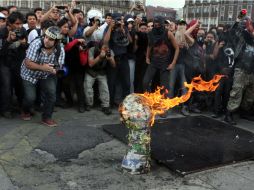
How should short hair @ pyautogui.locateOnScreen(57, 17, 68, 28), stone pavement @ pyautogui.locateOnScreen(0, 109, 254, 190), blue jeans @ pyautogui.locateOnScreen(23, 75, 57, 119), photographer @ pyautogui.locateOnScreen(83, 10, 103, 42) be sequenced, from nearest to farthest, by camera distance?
stone pavement @ pyautogui.locateOnScreen(0, 109, 254, 190), blue jeans @ pyautogui.locateOnScreen(23, 75, 57, 119), short hair @ pyautogui.locateOnScreen(57, 17, 68, 28), photographer @ pyautogui.locateOnScreen(83, 10, 103, 42)

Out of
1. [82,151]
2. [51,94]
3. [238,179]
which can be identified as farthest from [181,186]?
[51,94]

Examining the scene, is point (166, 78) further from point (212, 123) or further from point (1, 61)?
point (1, 61)

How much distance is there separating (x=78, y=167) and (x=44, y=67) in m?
2.09

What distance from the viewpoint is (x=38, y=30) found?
7352 millimetres

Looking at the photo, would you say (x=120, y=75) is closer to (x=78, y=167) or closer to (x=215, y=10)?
(x=78, y=167)

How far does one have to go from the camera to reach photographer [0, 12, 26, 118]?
6.67 meters

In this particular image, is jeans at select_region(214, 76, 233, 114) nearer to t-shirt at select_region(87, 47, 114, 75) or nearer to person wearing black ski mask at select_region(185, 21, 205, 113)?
person wearing black ski mask at select_region(185, 21, 205, 113)

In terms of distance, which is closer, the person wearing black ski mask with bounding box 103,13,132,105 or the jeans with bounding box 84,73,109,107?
the jeans with bounding box 84,73,109,107

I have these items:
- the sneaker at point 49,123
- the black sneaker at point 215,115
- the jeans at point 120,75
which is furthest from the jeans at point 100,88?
the black sneaker at point 215,115

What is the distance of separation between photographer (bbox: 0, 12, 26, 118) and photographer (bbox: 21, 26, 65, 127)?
45 cm

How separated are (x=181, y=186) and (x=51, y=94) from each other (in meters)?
3.04

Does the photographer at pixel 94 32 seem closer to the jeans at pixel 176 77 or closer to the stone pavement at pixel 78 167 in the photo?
the jeans at pixel 176 77

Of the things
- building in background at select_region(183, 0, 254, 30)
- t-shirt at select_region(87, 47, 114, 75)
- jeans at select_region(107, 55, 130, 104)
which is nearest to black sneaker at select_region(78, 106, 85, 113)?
jeans at select_region(107, 55, 130, 104)

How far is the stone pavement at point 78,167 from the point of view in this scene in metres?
4.45
